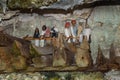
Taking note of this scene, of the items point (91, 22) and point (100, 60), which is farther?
point (91, 22)

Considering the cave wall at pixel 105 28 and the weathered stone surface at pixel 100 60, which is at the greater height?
the cave wall at pixel 105 28

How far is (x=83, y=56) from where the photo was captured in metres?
3.52

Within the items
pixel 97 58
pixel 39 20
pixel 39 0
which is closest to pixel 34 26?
pixel 39 20

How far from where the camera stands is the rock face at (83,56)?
3.51 metres

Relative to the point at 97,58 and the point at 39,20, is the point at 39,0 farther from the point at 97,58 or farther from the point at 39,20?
the point at 97,58

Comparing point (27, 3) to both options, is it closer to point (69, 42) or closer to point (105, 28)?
point (69, 42)

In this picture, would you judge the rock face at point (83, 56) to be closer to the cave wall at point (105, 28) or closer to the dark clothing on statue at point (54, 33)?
the cave wall at point (105, 28)

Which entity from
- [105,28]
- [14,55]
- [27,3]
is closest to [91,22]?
[105,28]

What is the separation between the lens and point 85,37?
364 centimetres

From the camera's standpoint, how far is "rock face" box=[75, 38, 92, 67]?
351cm

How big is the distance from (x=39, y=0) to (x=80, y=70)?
567 mm

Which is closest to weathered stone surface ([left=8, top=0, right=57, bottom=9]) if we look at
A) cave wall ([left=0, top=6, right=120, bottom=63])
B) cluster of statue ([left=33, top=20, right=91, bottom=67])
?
cave wall ([left=0, top=6, right=120, bottom=63])

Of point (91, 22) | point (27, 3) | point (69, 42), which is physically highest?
point (27, 3)

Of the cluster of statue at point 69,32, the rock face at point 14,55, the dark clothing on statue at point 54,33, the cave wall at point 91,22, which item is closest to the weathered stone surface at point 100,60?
the cave wall at point 91,22
